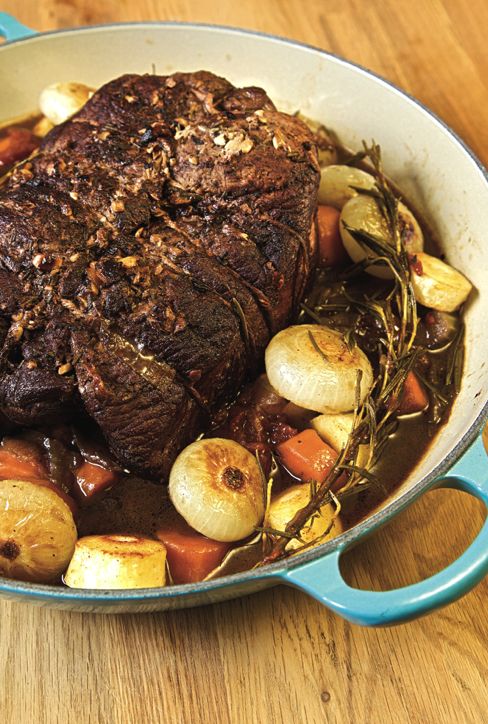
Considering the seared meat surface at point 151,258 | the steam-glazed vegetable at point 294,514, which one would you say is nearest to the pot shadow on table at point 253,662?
the steam-glazed vegetable at point 294,514

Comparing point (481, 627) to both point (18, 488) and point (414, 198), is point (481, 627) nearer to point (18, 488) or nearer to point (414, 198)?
point (18, 488)

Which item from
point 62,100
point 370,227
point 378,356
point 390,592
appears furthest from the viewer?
point 62,100

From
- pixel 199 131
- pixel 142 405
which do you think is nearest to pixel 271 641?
pixel 142 405

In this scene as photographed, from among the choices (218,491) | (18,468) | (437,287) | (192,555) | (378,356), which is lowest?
(18,468)

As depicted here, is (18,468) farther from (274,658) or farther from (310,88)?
(310,88)

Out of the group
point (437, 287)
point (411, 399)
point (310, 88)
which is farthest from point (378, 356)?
point (310, 88)
